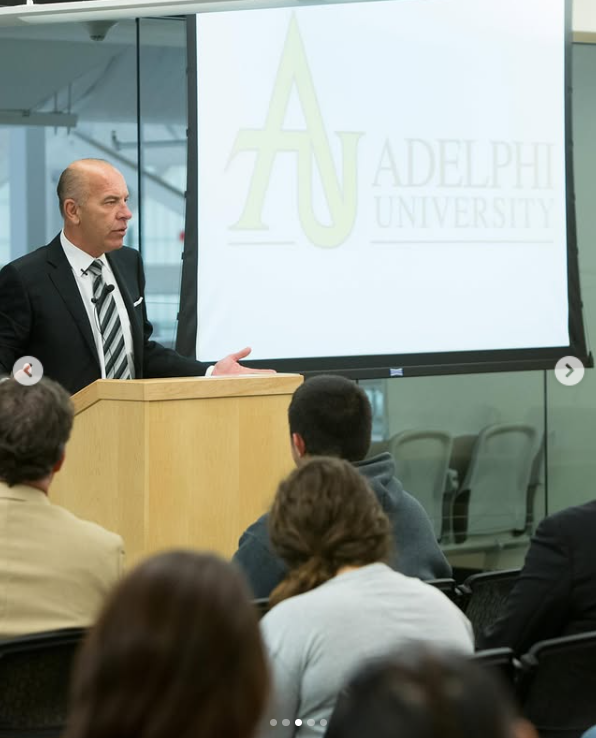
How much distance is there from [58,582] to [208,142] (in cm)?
298

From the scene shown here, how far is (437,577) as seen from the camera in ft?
10.4

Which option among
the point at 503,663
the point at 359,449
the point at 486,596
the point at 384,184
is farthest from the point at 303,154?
the point at 503,663

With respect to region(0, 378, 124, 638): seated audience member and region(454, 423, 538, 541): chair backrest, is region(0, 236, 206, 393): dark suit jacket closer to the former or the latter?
region(0, 378, 124, 638): seated audience member

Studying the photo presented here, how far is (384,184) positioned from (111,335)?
1707 mm

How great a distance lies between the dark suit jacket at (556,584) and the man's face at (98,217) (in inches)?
90.6

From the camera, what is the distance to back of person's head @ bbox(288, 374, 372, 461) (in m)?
3.11

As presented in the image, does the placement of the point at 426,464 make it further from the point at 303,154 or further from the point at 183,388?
the point at 183,388

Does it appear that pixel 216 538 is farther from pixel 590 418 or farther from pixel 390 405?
pixel 590 418

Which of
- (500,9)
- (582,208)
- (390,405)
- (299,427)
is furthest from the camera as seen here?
(582,208)

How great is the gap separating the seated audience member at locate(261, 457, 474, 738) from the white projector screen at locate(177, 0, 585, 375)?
2.94 m

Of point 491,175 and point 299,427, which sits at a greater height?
point 491,175

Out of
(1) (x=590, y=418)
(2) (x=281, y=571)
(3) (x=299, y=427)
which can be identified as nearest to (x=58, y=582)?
(2) (x=281, y=571)

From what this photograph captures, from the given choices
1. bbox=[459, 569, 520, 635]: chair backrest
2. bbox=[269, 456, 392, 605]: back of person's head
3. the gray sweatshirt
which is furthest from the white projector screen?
the gray sweatshirt

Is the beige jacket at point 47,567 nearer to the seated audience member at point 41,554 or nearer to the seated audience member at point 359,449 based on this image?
the seated audience member at point 41,554
